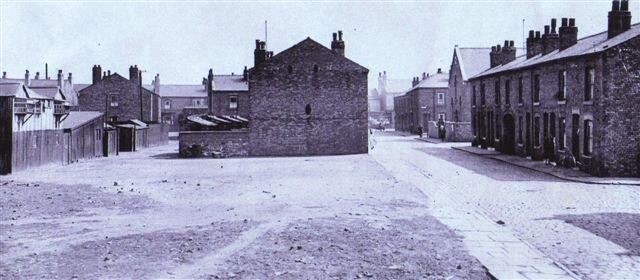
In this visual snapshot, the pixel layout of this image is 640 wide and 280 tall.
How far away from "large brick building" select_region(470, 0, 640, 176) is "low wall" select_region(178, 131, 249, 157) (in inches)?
661

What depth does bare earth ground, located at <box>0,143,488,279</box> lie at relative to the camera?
380 inches

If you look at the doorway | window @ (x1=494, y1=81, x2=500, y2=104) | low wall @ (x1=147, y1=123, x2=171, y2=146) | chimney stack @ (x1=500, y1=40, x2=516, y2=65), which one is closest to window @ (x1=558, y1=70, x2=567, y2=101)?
the doorway

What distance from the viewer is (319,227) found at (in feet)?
42.6

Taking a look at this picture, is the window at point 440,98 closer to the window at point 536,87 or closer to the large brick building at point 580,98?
the large brick building at point 580,98

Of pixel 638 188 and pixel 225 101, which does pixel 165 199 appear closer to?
pixel 638 188

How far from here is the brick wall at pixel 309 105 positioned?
124ft

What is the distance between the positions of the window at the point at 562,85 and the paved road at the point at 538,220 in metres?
4.95

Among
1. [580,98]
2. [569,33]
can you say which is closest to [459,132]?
[569,33]

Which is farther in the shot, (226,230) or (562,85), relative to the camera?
(562,85)

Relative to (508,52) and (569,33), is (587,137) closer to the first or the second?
(569,33)

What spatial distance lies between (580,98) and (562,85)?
260cm

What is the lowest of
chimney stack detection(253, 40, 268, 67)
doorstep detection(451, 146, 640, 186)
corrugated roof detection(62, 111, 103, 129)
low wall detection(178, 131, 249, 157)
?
doorstep detection(451, 146, 640, 186)

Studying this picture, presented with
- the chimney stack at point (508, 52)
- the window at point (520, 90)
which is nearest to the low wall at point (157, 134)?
the chimney stack at point (508, 52)

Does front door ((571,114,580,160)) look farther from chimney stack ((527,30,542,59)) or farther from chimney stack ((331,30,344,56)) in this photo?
chimney stack ((331,30,344,56))
